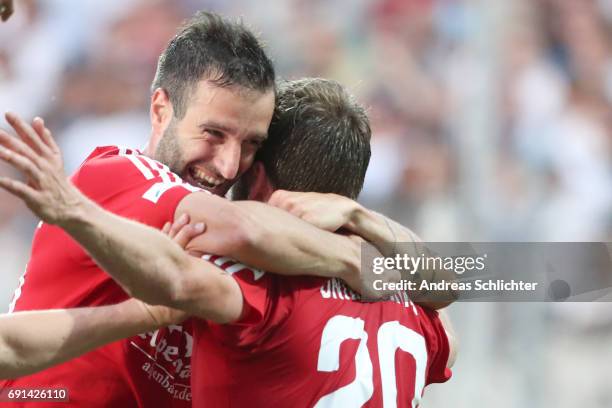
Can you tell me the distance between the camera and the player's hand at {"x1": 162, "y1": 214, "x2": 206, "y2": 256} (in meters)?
3.36

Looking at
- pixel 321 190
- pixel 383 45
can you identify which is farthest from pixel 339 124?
pixel 383 45

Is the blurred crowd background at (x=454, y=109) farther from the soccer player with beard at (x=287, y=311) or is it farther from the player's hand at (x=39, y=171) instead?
the player's hand at (x=39, y=171)

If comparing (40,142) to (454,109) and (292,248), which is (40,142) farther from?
(454,109)

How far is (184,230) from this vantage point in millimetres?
3383

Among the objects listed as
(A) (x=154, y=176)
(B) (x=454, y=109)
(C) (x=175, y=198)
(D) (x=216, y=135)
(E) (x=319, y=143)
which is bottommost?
(C) (x=175, y=198)

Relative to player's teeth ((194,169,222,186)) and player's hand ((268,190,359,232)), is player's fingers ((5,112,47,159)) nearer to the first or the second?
player's hand ((268,190,359,232))

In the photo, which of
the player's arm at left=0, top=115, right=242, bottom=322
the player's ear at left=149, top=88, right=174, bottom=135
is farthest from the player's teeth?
the player's arm at left=0, top=115, right=242, bottom=322

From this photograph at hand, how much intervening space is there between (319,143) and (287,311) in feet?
2.11

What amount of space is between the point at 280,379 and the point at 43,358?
70 centimetres

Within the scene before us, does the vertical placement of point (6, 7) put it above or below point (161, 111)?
below

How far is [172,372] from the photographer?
3883 millimetres

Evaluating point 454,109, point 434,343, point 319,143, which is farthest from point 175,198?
point 454,109

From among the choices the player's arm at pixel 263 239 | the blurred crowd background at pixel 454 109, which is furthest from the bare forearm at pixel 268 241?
the blurred crowd background at pixel 454 109

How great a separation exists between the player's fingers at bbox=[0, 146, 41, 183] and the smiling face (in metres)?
1.23
